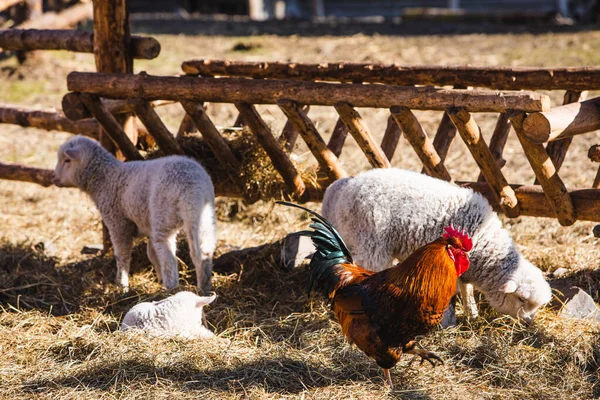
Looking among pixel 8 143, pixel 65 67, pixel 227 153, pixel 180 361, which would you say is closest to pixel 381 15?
pixel 65 67

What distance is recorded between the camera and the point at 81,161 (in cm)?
677

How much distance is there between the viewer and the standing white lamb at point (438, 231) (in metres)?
5.47

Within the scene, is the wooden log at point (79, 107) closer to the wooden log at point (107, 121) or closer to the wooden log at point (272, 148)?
the wooden log at point (107, 121)

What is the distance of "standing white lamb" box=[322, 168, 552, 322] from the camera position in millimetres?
5473

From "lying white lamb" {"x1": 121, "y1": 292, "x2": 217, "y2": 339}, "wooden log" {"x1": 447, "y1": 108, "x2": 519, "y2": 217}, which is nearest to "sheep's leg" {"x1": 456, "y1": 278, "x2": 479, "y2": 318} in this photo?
"wooden log" {"x1": 447, "y1": 108, "x2": 519, "y2": 217}

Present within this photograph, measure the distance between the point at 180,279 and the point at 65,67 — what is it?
9.31 m

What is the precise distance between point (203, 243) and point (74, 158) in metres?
1.59

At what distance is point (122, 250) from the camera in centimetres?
663

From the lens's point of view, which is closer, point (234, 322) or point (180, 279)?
point (234, 322)

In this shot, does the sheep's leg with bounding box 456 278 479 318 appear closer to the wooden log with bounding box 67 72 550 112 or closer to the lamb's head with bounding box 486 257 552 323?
the lamb's head with bounding box 486 257 552 323

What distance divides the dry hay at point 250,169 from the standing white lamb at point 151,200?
0.61m

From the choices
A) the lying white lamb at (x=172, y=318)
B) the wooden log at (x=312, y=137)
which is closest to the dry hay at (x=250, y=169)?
the wooden log at (x=312, y=137)

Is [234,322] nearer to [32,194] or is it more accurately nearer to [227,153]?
[227,153]

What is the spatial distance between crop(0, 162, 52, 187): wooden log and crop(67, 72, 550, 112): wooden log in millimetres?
1228
